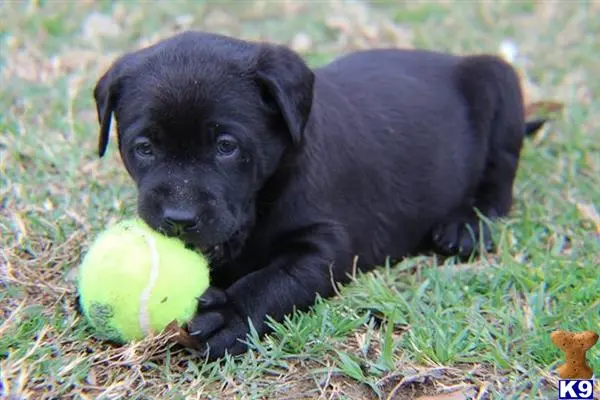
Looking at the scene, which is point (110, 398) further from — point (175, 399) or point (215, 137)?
point (215, 137)

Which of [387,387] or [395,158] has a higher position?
[395,158]

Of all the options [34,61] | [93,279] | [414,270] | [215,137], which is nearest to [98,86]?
[215,137]

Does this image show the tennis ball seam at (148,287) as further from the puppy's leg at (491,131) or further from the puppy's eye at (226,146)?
the puppy's leg at (491,131)

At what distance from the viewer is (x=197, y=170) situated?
134 inches

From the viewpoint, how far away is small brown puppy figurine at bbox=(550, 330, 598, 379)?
311 centimetres

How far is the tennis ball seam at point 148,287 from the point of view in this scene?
3211mm

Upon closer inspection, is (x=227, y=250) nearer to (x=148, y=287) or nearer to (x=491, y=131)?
(x=148, y=287)

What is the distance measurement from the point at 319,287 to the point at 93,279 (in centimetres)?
93

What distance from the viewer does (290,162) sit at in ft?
12.3

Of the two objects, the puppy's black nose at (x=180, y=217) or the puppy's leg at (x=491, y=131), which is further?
the puppy's leg at (x=491, y=131)

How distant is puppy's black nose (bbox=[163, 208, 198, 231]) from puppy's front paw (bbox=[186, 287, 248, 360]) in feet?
0.94

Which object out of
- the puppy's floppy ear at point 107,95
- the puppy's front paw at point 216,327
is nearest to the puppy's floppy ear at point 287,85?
the puppy's floppy ear at point 107,95

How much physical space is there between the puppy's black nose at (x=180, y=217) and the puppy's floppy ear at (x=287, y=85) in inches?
20.5

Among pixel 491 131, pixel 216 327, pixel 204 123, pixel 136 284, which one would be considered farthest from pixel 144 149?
pixel 491 131
